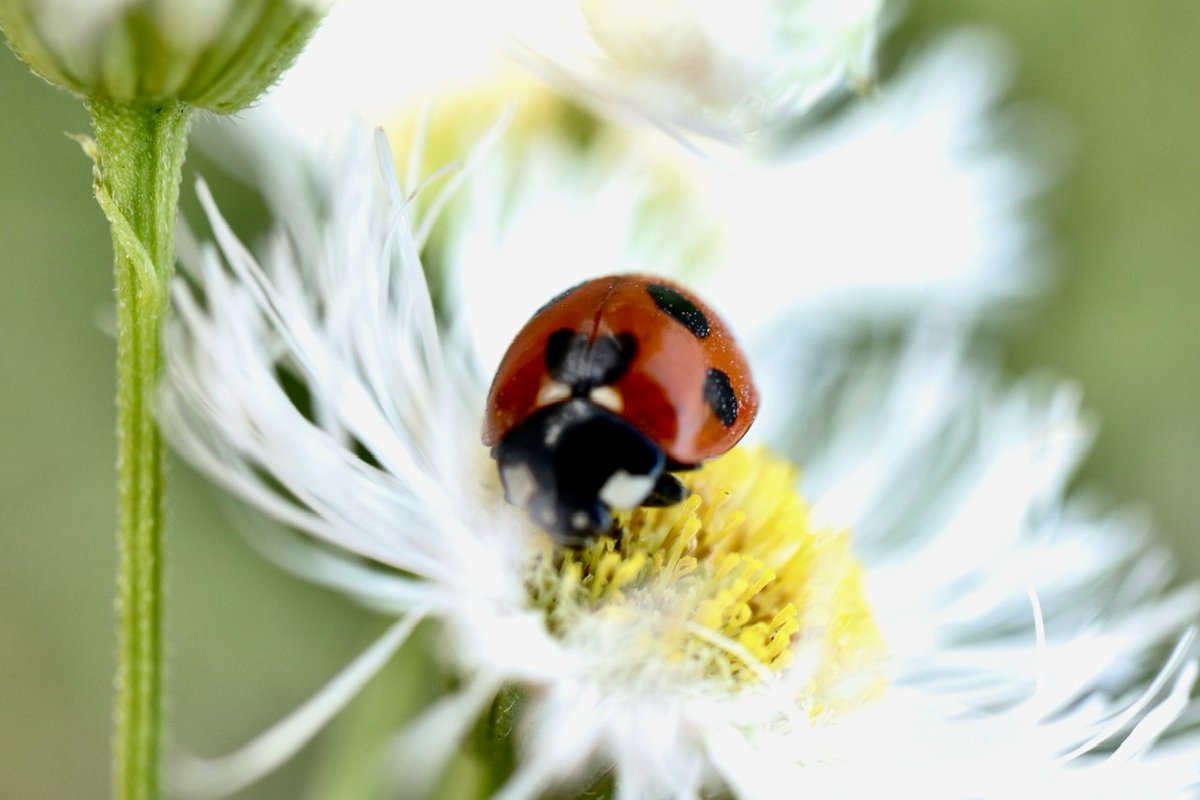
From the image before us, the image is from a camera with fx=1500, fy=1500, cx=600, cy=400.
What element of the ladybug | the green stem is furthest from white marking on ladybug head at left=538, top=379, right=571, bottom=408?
the green stem

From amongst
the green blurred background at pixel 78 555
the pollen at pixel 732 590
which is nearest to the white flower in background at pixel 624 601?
the pollen at pixel 732 590

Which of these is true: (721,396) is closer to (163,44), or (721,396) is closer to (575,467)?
(575,467)

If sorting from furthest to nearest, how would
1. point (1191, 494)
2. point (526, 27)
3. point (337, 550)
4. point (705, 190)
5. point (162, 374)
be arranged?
point (1191, 494)
point (705, 190)
point (337, 550)
point (526, 27)
point (162, 374)

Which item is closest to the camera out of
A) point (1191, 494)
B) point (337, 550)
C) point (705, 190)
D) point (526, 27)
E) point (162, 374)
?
point (162, 374)

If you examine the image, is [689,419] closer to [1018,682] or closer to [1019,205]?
[1018,682]

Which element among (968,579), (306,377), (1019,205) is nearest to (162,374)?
(306,377)

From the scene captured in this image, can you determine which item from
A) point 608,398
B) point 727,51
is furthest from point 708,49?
point 608,398
